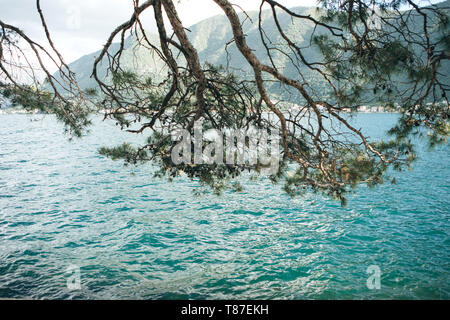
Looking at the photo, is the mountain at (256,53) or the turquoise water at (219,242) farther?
the turquoise water at (219,242)

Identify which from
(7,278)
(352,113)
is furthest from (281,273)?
(7,278)

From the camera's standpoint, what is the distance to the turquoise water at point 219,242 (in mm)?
6055

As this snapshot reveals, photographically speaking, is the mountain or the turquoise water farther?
the turquoise water

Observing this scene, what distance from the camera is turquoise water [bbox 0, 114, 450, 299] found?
6.05 metres

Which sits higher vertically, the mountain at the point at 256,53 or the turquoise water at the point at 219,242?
the mountain at the point at 256,53

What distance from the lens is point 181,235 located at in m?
8.96

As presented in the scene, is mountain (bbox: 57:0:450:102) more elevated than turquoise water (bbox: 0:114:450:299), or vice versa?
mountain (bbox: 57:0:450:102)

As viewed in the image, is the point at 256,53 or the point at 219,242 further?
the point at 256,53

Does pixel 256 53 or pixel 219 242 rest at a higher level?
pixel 256 53

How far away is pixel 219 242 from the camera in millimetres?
8430
